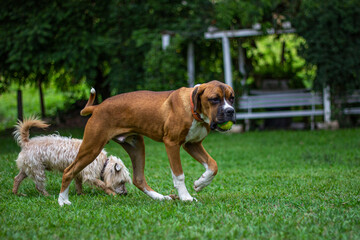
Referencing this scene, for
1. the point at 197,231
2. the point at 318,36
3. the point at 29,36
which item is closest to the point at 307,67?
the point at 318,36

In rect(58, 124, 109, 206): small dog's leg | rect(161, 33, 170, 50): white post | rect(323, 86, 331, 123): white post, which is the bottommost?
rect(323, 86, 331, 123): white post

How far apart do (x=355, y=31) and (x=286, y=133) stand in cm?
391

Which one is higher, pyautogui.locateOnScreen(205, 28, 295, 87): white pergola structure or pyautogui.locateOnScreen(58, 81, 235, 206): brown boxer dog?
pyautogui.locateOnScreen(205, 28, 295, 87): white pergola structure

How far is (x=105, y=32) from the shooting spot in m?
15.9

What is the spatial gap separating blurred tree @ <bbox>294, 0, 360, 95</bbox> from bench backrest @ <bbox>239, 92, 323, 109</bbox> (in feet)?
3.11

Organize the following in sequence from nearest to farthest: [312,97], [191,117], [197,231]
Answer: [197,231] < [191,117] < [312,97]

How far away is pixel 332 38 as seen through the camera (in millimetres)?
14602

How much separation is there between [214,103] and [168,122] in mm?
657

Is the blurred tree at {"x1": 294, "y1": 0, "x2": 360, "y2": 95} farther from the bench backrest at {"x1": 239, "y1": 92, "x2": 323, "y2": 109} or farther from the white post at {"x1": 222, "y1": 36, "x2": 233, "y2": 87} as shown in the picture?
the white post at {"x1": 222, "y1": 36, "x2": 233, "y2": 87}

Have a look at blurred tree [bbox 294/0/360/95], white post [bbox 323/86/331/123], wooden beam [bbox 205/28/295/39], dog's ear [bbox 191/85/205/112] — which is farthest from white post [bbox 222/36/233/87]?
dog's ear [bbox 191/85/205/112]

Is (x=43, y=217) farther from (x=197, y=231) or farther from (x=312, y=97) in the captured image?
(x=312, y=97)

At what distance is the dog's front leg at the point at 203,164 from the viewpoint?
5336 millimetres

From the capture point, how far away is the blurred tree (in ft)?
46.8

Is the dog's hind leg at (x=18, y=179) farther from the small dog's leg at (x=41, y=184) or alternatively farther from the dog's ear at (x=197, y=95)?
the dog's ear at (x=197, y=95)
